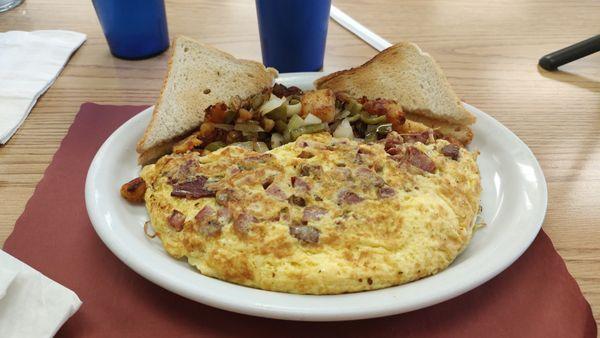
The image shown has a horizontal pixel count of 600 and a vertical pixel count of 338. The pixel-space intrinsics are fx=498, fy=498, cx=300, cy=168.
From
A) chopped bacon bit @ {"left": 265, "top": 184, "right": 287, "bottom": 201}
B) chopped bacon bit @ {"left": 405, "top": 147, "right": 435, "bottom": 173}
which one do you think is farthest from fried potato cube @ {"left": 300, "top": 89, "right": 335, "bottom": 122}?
chopped bacon bit @ {"left": 265, "top": 184, "right": 287, "bottom": 201}

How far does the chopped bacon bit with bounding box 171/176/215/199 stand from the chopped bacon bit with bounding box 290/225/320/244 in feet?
0.92

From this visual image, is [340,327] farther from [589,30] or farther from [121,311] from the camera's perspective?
[589,30]

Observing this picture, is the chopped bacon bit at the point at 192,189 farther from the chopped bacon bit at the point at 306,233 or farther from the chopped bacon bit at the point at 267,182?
the chopped bacon bit at the point at 306,233

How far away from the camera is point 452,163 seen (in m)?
1.50

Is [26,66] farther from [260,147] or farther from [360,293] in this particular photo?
[360,293]

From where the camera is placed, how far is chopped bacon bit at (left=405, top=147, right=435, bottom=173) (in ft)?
4.78

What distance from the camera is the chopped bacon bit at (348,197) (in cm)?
131

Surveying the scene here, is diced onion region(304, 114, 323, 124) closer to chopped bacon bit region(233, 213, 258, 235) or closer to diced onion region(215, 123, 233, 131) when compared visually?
diced onion region(215, 123, 233, 131)

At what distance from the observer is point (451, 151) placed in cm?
154

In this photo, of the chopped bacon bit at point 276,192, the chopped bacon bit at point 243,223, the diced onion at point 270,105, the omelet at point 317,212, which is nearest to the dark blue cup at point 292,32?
the diced onion at point 270,105

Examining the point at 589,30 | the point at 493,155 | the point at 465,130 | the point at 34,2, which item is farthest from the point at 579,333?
the point at 34,2

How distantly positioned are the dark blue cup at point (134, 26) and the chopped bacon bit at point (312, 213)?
1739 millimetres

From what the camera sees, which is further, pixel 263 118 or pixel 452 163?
pixel 263 118

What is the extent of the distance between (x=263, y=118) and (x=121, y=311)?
0.84 m
